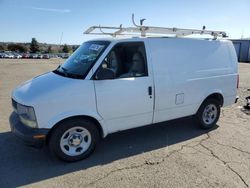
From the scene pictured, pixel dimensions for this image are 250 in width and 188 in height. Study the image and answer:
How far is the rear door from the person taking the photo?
13.5ft

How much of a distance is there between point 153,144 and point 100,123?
4.29ft

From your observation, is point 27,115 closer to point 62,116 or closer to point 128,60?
point 62,116

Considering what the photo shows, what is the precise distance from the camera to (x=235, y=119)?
21.5 feet

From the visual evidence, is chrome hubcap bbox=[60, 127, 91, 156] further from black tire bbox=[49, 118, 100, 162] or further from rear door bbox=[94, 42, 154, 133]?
rear door bbox=[94, 42, 154, 133]

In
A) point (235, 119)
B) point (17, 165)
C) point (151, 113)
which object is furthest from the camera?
point (235, 119)

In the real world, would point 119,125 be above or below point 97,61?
below

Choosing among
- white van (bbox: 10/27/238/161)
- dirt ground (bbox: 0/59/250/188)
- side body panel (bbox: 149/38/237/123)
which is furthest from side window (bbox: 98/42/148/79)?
dirt ground (bbox: 0/59/250/188)

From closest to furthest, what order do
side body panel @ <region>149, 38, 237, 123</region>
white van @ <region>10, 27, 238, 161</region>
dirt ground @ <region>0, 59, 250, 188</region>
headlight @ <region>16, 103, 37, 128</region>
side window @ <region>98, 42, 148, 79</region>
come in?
dirt ground @ <region>0, 59, 250, 188</region> < headlight @ <region>16, 103, 37, 128</region> < white van @ <region>10, 27, 238, 161</region> < side window @ <region>98, 42, 148, 79</region> < side body panel @ <region>149, 38, 237, 123</region>

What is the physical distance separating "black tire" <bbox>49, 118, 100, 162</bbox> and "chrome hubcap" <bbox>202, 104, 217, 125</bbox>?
2816 millimetres

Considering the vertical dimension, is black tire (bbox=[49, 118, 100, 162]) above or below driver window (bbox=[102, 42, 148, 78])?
below

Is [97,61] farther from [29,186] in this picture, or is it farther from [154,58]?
[29,186]

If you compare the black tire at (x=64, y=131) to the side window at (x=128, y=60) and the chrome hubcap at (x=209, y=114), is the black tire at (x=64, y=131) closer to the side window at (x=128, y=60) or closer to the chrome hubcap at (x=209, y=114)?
the side window at (x=128, y=60)

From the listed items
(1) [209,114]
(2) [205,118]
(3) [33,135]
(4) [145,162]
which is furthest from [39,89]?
(1) [209,114]

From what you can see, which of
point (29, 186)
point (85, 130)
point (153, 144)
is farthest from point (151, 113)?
point (29, 186)
